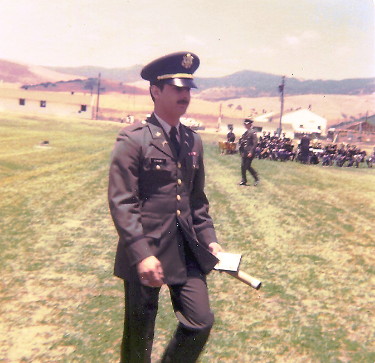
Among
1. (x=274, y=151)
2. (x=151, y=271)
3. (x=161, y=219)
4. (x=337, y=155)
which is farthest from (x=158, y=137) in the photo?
(x=337, y=155)

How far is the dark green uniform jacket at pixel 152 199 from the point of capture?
2.49m

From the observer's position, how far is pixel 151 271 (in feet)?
7.98

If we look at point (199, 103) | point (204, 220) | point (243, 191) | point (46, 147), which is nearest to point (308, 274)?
point (204, 220)

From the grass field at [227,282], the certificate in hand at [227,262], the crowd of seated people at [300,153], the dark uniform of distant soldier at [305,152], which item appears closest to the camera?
the certificate in hand at [227,262]

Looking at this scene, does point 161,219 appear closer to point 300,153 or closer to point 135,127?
point 135,127

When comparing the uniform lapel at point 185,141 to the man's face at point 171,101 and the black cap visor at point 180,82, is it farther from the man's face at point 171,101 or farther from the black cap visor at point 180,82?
the black cap visor at point 180,82

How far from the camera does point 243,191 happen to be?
38.6 ft

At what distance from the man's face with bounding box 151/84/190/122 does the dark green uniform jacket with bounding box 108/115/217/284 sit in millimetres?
81

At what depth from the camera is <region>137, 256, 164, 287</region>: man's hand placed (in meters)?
2.44

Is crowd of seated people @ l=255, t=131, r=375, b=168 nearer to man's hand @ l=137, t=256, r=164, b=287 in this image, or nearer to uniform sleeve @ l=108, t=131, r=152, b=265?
uniform sleeve @ l=108, t=131, r=152, b=265

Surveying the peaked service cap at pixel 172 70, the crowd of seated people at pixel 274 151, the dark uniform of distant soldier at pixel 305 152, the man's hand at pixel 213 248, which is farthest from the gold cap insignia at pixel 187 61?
the dark uniform of distant soldier at pixel 305 152

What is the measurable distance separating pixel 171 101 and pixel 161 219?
698 millimetres

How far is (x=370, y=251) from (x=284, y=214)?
2.44 meters

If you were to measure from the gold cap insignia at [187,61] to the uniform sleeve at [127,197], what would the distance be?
1.74 feet
